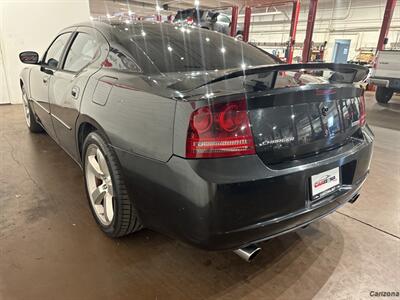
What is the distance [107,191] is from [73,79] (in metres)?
0.81

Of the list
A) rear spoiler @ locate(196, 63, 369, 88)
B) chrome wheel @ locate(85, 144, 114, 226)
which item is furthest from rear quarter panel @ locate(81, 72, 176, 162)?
rear spoiler @ locate(196, 63, 369, 88)

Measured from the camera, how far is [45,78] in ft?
8.20

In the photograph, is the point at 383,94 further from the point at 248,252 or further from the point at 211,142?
the point at 211,142

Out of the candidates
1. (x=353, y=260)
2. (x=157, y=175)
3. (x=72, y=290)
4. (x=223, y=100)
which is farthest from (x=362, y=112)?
(x=72, y=290)

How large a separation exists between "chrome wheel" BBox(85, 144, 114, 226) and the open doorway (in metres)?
16.0

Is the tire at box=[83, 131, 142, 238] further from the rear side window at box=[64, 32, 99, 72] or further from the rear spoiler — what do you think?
the rear spoiler

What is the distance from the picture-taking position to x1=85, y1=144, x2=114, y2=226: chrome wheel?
1604mm

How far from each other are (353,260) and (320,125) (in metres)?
0.83

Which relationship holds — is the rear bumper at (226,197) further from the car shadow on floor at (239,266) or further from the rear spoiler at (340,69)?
the rear spoiler at (340,69)

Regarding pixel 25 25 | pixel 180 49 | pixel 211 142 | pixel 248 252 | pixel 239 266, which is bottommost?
pixel 239 266

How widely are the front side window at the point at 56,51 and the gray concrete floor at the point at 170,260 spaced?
1.05 metres

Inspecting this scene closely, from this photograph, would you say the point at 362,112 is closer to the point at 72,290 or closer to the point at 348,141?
the point at 348,141

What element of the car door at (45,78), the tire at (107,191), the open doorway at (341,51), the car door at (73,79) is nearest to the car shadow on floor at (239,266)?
the tire at (107,191)

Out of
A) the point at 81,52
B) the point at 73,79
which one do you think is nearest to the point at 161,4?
the point at 81,52
